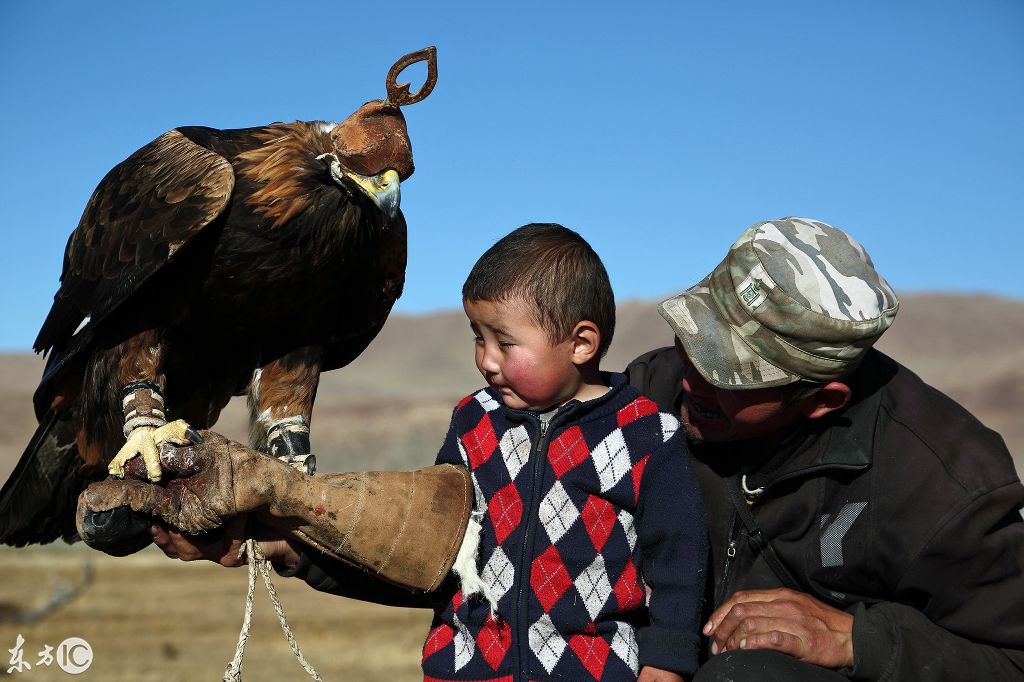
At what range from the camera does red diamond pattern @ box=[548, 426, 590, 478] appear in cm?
249

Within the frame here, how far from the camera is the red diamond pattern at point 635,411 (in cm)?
254

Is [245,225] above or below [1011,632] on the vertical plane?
above

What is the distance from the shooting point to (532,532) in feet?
8.09

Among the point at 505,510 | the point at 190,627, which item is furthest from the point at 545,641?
the point at 190,627

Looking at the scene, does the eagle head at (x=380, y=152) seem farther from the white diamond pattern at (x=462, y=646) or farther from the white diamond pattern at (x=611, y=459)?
the white diamond pattern at (x=462, y=646)

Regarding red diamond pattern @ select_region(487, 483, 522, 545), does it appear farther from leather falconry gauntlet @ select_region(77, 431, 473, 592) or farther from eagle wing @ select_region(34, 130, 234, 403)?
eagle wing @ select_region(34, 130, 234, 403)

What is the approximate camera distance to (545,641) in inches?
96.0

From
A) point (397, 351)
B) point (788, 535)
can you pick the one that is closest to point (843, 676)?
point (788, 535)

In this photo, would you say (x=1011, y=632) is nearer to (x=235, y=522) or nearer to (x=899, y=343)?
(x=235, y=522)

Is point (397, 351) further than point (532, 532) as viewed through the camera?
Yes

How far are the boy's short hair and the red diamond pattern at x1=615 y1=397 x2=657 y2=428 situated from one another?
186 mm

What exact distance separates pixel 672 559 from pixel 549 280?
0.75 meters

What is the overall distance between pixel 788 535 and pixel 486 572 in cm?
82

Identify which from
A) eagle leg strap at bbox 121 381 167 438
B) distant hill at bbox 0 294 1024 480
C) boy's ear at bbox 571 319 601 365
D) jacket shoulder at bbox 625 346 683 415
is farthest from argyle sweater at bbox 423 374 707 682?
distant hill at bbox 0 294 1024 480
